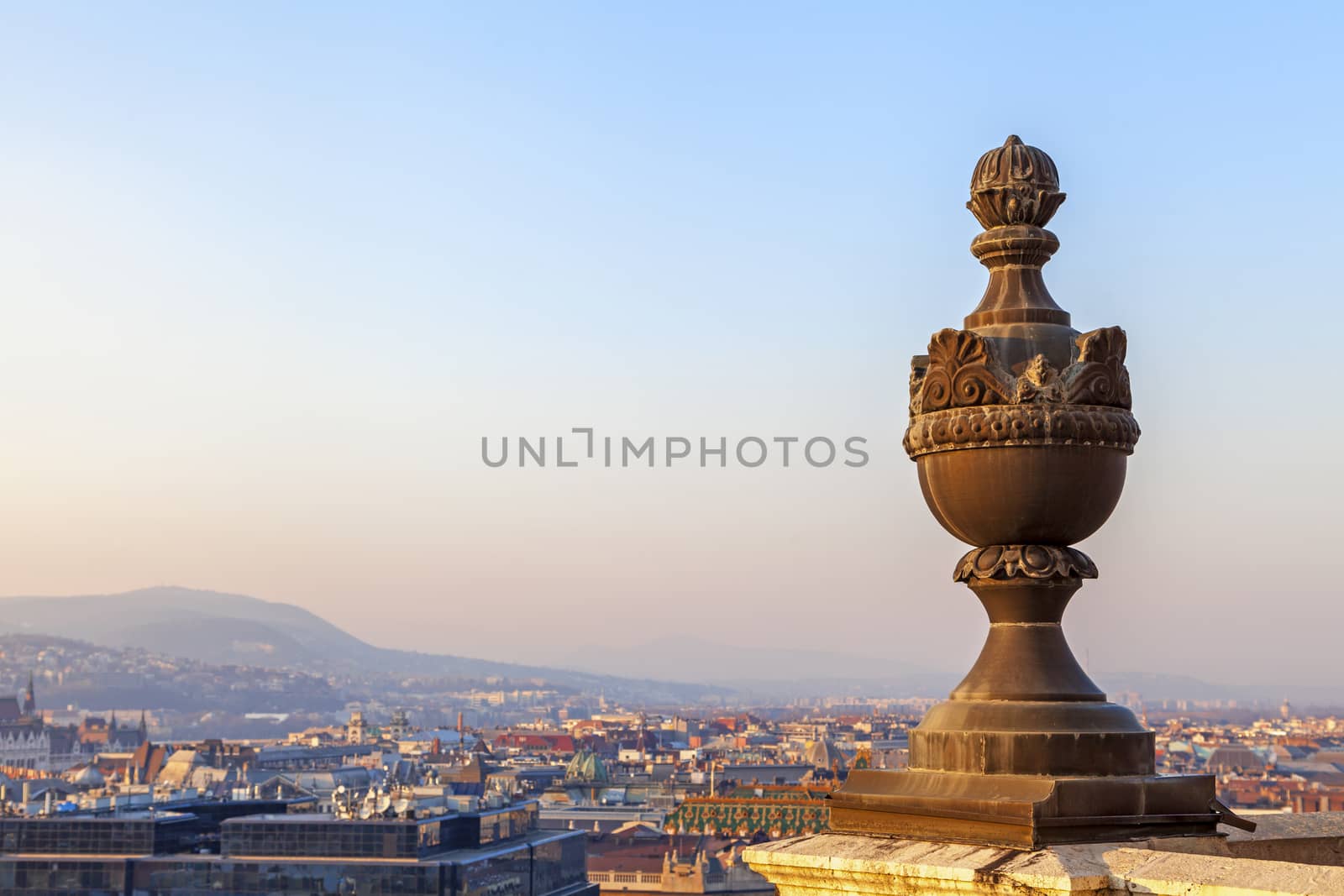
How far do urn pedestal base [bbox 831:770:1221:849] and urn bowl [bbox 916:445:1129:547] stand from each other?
2.06 feet

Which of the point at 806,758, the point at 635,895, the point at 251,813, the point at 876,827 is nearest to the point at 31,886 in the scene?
the point at 251,813

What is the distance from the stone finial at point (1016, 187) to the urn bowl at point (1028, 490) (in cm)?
73

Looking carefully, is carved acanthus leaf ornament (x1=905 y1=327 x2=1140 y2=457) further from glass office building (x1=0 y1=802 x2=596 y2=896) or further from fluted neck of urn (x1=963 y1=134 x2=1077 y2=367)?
glass office building (x1=0 y1=802 x2=596 y2=896)

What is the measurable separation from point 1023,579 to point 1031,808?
64cm

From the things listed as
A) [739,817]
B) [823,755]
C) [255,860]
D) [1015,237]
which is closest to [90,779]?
[823,755]

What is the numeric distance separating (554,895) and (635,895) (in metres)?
15.3

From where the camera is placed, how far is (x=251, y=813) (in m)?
88.3

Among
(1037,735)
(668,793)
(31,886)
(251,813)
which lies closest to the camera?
(1037,735)

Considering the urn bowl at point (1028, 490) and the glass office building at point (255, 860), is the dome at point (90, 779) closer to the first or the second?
the glass office building at point (255, 860)

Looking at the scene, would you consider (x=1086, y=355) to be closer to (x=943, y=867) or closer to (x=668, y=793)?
(x=943, y=867)

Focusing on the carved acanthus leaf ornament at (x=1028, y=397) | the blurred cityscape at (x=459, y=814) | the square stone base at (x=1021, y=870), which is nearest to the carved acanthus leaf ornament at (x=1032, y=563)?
the carved acanthus leaf ornament at (x=1028, y=397)

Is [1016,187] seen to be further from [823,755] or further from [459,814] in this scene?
[823,755]

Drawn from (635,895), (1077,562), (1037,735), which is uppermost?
(1077,562)

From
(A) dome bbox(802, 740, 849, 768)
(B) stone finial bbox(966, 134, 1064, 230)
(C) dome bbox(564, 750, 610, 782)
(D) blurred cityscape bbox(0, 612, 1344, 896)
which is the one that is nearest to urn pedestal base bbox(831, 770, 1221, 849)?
(B) stone finial bbox(966, 134, 1064, 230)
